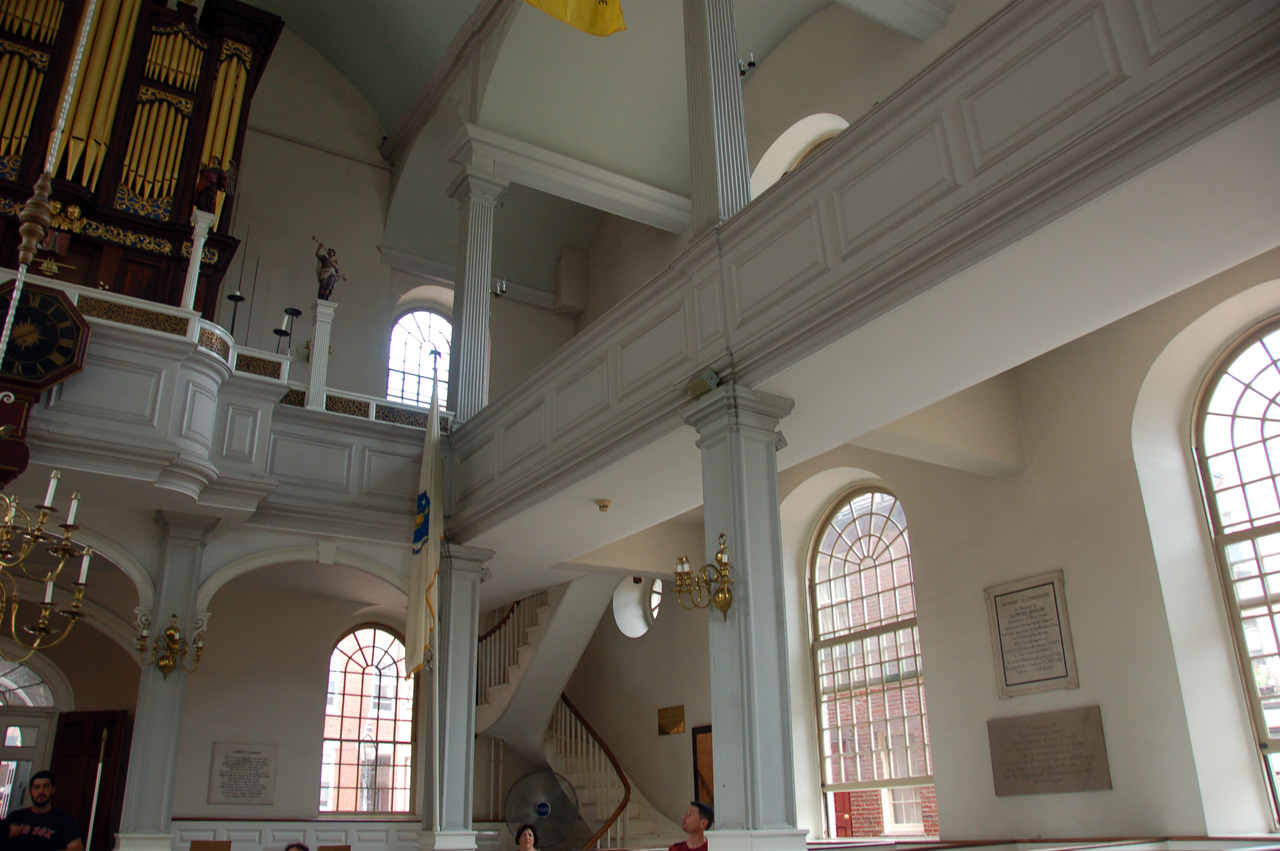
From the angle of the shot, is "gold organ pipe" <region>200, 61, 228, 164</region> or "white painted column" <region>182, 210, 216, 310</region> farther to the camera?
"gold organ pipe" <region>200, 61, 228, 164</region>

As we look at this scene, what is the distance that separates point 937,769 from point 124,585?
8280 mm

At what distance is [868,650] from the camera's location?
1014cm

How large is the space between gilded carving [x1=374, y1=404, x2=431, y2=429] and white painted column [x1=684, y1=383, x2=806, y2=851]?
4.56 meters

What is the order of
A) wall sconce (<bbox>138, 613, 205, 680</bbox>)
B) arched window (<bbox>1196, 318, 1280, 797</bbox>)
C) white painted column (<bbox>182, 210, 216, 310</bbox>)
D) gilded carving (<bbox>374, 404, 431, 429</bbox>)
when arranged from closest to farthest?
arched window (<bbox>1196, 318, 1280, 797</bbox>) < wall sconce (<bbox>138, 613, 205, 680</bbox>) < white painted column (<bbox>182, 210, 216, 310</bbox>) < gilded carving (<bbox>374, 404, 431, 429</bbox>)

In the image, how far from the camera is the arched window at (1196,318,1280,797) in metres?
7.37

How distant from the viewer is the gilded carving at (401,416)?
10133 mm

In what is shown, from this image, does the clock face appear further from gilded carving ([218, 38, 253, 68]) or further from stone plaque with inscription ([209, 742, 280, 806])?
stone plaque with inscription ([209, 742, 280, 806])

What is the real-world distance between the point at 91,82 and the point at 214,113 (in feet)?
3.88

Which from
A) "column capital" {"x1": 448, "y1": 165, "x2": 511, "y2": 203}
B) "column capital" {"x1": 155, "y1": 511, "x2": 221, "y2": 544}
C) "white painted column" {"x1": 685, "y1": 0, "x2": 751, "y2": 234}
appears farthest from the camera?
"column capital" {"x1": 448, "y1": 165, "x2": 511, "y2": 203}

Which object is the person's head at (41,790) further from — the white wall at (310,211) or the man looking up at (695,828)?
the white wall at (310,211)

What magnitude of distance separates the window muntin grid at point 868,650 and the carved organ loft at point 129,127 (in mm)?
6942

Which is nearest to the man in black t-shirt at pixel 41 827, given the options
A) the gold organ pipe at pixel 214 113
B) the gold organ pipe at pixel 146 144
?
the gold organ pipe at pixel 146 144

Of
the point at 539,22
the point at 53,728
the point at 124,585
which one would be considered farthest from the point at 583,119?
the point at 53,728

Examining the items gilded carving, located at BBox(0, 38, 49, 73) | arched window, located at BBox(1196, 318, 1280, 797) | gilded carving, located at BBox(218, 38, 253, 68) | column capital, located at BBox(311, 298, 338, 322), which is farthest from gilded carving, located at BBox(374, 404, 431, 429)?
arched window, located at BBox(1196, 318, 1280, 797)
